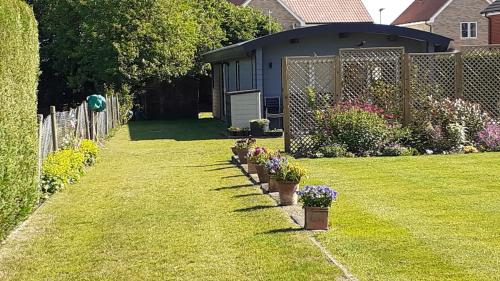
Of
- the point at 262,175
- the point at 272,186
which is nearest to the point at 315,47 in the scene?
the point at 262,175

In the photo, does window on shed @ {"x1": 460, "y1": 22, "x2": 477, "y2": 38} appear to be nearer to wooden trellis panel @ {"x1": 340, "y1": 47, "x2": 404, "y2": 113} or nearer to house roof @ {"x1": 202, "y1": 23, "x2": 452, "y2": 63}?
house roof @ {"x1": 202, "y1": 23, "x2": 452, "y2": 63}

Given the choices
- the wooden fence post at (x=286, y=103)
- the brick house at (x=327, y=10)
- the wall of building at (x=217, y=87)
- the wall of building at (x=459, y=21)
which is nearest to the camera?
the wooden fence post at (x=286, y=103)

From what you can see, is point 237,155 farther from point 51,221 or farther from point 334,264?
point 334,264

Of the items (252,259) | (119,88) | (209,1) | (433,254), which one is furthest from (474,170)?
(209,1)

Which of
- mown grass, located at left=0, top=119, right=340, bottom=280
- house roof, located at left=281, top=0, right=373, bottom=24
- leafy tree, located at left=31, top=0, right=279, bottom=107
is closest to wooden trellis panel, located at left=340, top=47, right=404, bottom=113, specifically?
mown grass, located at left=0, top=119, right=340, bottom=280

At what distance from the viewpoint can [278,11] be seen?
44.3 meters

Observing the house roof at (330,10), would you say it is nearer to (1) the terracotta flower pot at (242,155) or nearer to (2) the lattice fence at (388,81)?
(2) the lattice fence at (388,81)

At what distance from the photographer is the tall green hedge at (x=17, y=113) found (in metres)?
6.50

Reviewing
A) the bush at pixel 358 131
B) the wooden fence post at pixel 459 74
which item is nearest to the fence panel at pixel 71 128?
the bush at pixel 358 131

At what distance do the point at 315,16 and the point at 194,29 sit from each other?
71.3 feet

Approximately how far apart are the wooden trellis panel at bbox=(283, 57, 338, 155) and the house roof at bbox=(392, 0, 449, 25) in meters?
32.6

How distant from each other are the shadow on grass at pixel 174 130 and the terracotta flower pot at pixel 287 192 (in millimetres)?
10601

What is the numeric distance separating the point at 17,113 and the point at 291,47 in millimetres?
13639

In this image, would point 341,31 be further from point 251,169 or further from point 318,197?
point 318,197
